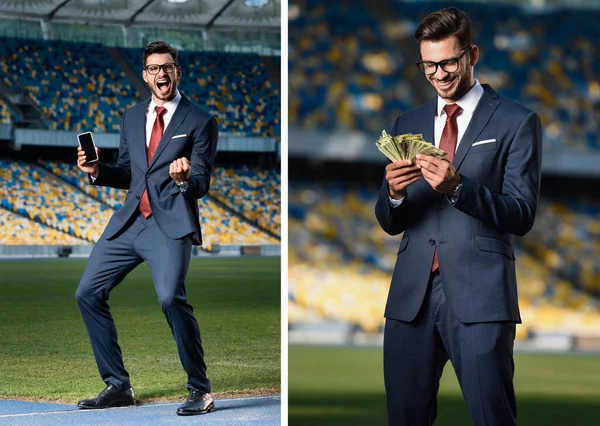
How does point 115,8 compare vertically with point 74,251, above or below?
above

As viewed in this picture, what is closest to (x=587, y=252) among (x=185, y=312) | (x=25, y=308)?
(x=185, y=312)

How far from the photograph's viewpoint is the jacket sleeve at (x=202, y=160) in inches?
174

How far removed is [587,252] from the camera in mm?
6723

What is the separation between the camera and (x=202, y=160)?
14.9 feet

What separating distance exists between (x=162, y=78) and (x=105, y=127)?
958 cm

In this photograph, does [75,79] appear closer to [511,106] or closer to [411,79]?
[411,79]

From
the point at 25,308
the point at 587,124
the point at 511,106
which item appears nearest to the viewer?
the point at 511,106

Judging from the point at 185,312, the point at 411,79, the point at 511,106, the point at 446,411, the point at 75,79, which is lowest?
the point at 446,411

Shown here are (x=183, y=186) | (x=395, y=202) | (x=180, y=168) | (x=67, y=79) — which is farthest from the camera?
(x=67, y=79)

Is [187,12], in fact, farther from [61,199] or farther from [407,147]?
[407,147]

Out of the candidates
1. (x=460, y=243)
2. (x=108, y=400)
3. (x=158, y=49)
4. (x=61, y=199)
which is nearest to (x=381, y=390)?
(x=108, y=400)

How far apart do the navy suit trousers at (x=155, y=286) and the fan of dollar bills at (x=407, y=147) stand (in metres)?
1.64

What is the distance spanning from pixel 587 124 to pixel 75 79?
10196 millimetres

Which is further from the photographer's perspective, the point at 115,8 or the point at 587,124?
the point at 115,8
